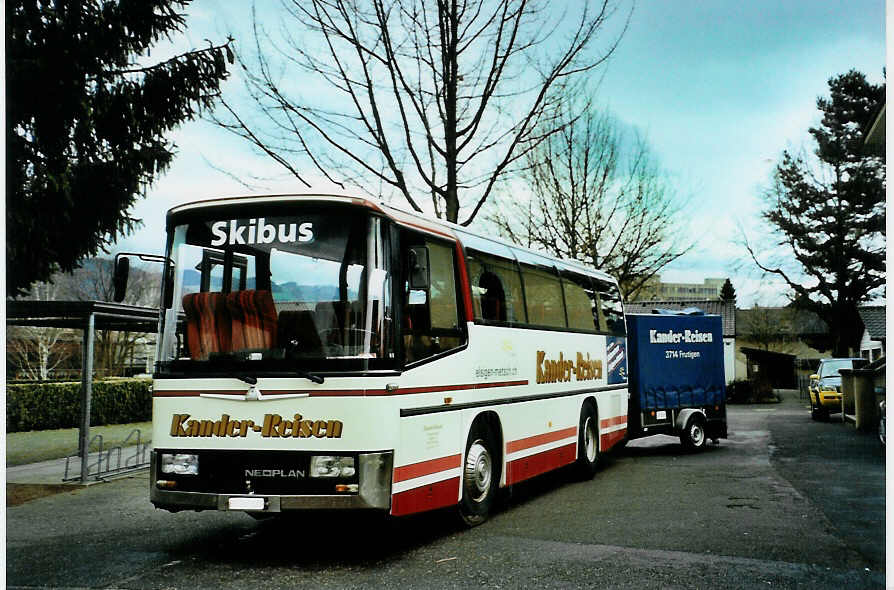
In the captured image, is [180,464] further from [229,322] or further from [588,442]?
[588,442]

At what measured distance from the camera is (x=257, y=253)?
25.7 feet

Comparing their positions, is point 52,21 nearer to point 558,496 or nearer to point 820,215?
point 558,496

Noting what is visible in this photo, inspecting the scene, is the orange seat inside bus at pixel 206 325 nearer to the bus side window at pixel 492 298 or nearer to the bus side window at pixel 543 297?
the bus side window at pixel 492 298

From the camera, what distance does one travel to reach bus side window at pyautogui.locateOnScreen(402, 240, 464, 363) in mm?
8047

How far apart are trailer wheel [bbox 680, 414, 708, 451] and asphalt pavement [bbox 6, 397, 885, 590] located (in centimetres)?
400

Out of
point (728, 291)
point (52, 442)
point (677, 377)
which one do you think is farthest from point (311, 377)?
point (728, 291)

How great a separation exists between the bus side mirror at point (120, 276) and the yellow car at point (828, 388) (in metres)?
23.1

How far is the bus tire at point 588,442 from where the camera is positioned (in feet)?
42.9

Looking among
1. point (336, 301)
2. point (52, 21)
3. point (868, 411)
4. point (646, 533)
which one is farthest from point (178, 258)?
point (868, 411)

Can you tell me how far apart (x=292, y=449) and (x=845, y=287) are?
39601 millimetres

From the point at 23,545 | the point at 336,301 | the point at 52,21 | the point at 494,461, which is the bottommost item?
the point at 23,545

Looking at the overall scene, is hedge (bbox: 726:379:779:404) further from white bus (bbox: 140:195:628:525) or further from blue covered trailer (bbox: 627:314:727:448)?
white bus (bbox: 140:195:628:525)

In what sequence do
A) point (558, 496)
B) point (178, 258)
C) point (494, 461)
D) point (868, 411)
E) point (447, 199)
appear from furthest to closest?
point (868, 411)
point (447, 199)
point (558, 496)
point (494, 461)
point (178, 258)

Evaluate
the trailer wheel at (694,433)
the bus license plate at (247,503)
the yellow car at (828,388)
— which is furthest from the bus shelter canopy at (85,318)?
the yellow car at (828,388)
